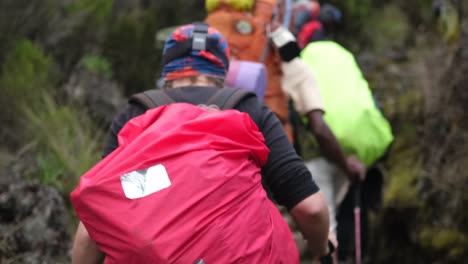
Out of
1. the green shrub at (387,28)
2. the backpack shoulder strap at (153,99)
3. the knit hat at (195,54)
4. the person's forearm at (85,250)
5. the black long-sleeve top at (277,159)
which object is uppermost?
the knit hat at (195,54)

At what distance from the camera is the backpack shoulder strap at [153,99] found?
2.58 metres

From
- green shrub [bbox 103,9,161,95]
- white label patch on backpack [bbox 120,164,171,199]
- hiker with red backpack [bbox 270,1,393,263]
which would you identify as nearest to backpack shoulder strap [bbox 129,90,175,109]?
white label patch on backpack [bbox 120,164,171,199]

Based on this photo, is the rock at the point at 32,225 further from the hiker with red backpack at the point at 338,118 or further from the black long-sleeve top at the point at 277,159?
the black long-sleeve top at the point at 277,159

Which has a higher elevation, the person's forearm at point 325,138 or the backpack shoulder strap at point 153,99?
the backpack shoulder strap at point 153,99

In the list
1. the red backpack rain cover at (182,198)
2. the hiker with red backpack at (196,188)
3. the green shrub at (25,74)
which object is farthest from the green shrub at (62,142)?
the red backpack rain cover at (182,198)

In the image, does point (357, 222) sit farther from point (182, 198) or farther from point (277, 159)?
point (182, 198)

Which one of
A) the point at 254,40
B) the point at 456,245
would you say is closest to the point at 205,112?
the point at 254,40

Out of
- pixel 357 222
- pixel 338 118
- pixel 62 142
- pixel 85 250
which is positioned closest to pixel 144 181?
pixel 85 250

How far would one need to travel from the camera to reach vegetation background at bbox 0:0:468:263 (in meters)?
4.24

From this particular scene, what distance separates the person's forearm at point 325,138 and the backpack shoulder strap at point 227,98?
1450 mm

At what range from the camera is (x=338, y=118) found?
14.2 feet

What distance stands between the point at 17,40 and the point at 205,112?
4.69 metres

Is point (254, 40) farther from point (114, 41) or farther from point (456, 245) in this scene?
point (114, 41)

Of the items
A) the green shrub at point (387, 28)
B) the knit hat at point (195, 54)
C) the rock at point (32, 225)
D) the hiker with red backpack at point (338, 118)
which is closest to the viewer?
the knit hat at point (195, 54)
